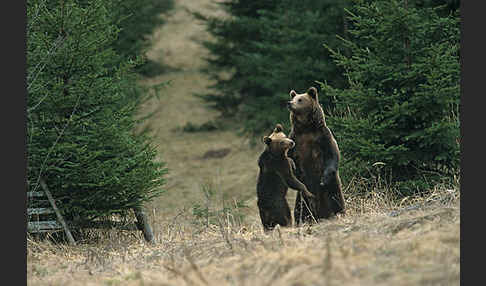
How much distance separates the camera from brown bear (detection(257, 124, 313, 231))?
7.70 m

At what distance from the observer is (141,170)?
1051 centimetres

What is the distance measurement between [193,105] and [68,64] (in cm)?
1984

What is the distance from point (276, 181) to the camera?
7.81 metres

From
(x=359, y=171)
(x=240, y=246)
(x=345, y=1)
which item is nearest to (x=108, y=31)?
(x=359, y=171)

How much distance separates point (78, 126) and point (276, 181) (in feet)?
12.6

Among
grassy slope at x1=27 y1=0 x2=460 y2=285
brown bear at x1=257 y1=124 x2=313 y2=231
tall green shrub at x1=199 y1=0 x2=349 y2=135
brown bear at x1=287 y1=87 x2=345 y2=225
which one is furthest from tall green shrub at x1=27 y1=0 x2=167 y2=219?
tall green shrub at x1=199 y1=0 x2=349 y2=135

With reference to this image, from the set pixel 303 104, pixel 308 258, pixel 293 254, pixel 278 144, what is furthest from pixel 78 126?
pixel 308 258

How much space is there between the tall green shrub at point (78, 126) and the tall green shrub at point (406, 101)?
11.6ft

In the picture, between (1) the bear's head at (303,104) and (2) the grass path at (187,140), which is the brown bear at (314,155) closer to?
(1) the bear's head at (303,104)

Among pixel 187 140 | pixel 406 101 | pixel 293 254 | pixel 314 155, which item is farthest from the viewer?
pixel 187 140

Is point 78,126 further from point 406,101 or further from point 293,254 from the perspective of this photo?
point 293,254

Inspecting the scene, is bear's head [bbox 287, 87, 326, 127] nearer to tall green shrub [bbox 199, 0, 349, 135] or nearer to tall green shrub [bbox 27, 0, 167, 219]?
tall green shrub [bbox 27, 0, 167, 219]

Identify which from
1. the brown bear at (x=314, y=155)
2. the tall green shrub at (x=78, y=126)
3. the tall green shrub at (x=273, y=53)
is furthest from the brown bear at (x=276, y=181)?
the tall green shrub at (x=273, y=53)

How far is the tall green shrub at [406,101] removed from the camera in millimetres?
10375
